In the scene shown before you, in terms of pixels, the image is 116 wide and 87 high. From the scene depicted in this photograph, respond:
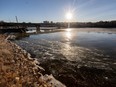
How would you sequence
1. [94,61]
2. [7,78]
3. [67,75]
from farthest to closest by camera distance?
1. [94,61]
2. [67,75]
3. [7,78]

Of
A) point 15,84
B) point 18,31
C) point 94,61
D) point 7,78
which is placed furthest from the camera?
point 18,31

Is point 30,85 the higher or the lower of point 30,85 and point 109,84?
the higher

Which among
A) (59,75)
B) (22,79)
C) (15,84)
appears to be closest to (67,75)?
(59,75)

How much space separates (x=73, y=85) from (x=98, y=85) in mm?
1449

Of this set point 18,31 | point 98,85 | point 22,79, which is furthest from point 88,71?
point 18,31

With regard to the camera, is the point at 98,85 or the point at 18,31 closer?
the point at 98,85

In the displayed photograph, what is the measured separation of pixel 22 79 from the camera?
8281mm

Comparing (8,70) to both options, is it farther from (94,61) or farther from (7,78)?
(94,61)

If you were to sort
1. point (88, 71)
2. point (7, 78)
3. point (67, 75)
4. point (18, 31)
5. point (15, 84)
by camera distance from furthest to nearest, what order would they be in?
point (18, 31) → point (88, 71) → point (67, 75) → point (7, 78) → point (15, 84)

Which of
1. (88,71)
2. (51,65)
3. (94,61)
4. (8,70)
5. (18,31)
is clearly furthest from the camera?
(18,31)

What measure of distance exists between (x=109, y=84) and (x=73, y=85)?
212 centimetres

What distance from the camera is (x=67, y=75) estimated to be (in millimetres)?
11086

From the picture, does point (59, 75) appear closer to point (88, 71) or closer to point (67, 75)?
point (67, 75)

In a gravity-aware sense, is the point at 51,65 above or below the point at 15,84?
below
